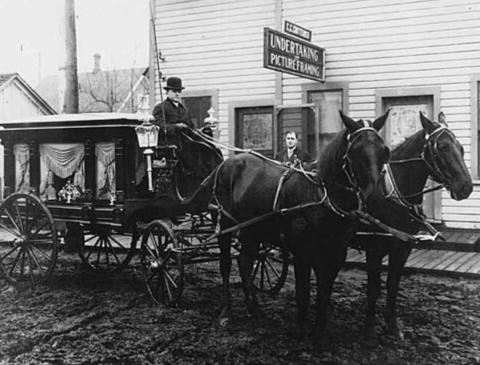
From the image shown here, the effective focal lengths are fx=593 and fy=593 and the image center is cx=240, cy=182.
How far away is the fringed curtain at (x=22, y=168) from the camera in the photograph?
8.81 m

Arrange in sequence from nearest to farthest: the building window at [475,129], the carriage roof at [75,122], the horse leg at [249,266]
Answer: the horse leg at [249,266], the carriage roof at [75,122], the building window at [475,129]

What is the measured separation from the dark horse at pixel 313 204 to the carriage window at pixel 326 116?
5751 millimetres

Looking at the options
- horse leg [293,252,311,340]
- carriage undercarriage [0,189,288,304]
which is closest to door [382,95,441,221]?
carriage undercarriage [0,189,288,304]

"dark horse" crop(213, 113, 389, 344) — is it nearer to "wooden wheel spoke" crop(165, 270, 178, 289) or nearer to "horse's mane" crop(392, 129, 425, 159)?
"wooden wheel spoke" crop(165, 270, 178, 289)

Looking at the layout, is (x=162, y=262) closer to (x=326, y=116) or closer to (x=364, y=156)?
(x=364, y=156)

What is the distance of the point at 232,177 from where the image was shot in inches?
267

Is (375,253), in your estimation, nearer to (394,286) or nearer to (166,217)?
(394,286)

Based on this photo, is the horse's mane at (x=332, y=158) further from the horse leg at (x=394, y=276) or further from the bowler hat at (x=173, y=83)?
the bowler hat at (x=173, y=83)

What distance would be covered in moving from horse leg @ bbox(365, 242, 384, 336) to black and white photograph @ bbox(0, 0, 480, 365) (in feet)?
0.05

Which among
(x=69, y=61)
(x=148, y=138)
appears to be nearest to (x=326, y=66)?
(x=69, y=61)

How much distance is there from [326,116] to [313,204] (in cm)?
717

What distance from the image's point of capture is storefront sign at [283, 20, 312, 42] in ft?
34.4

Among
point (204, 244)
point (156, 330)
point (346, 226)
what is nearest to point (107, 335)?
point (156, 330)

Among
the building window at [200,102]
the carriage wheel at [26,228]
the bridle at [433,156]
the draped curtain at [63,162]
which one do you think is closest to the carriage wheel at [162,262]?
the carriage wheel at [26,228]
